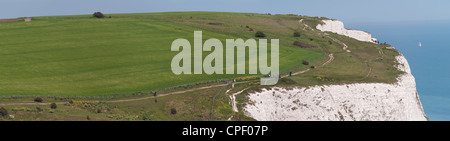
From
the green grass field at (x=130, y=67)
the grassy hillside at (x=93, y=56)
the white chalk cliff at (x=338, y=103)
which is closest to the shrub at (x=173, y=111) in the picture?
the green grass field at (x=130, y=67)

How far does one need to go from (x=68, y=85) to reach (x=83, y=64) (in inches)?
633

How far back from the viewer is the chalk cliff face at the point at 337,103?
2874 inches

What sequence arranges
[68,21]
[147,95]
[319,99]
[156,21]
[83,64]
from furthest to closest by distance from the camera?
[156,21] < [68,21] < [83,64] < [319,99] < [147,95]

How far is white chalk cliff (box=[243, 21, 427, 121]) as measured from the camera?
72.9 meters

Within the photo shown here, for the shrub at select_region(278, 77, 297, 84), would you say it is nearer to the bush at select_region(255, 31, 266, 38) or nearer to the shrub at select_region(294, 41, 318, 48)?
the shrub at select_region(294, 41, 318, 48)

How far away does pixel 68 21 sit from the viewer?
13288cm

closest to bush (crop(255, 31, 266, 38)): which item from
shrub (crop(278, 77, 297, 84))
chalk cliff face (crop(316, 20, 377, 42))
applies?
chalk cliff face (crop(316, 20, 377, 42))

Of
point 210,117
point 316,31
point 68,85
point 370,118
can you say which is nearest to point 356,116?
point 370,118

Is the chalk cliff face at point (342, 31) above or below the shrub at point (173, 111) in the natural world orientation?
above

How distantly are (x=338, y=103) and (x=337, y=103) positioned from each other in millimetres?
267

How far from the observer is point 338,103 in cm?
7925

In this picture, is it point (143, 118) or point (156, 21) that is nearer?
point (143, 118)

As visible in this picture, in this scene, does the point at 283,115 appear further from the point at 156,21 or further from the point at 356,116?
the point at 156,21

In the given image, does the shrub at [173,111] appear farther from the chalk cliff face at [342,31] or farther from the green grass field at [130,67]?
the chalk cliff face at [342,31]
